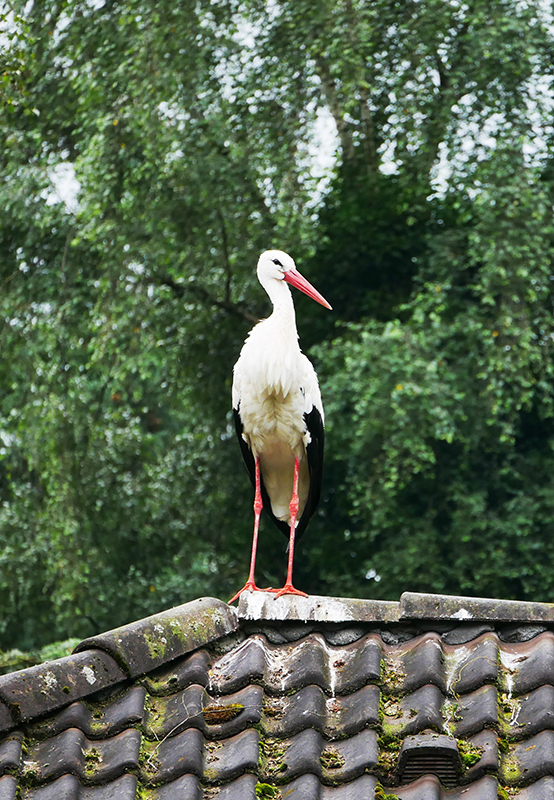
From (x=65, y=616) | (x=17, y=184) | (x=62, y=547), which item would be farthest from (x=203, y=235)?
(x=65, y=616)

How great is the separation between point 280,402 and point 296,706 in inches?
85.7

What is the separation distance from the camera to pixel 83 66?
406 inches

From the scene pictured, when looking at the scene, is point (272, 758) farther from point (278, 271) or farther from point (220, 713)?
point (278, 271)

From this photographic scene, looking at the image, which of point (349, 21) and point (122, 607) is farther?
point (122, 607)

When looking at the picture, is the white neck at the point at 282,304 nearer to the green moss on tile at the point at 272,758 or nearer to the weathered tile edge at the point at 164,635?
the weathered tile edge at the point at 164,635

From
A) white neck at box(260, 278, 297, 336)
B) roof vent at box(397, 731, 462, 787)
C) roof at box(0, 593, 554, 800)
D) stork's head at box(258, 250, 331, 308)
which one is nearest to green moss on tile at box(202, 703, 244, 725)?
roof at box(0, 593, 554, 800)

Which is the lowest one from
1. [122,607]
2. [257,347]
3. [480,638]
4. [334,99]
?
[122,607]

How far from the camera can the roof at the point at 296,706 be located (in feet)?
7.12

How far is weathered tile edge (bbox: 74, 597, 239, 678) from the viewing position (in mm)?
2535

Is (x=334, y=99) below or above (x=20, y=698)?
above

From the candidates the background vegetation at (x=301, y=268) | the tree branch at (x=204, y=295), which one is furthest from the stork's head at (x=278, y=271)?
the tree branch at (x=204, y=295)

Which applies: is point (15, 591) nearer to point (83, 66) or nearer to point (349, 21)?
point (83, 66)

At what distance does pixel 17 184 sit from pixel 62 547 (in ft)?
11.4

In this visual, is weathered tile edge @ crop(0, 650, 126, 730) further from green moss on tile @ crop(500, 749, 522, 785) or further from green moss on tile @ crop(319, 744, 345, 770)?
green moss on tile @ crop(500, 749, 522, 785)
